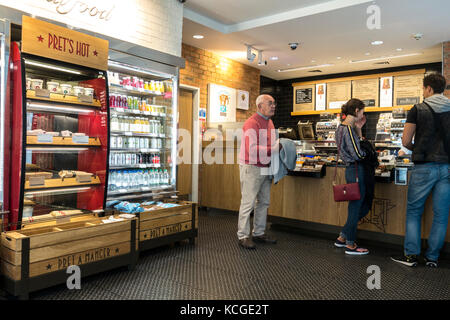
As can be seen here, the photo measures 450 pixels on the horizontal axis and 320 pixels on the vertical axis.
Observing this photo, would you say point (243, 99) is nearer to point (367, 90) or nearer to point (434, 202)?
point (367, 90)

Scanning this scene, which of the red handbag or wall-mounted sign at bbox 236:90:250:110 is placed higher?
wall-mounted sign at bbox 236:90:250:110

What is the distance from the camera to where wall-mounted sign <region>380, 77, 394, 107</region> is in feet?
28.3

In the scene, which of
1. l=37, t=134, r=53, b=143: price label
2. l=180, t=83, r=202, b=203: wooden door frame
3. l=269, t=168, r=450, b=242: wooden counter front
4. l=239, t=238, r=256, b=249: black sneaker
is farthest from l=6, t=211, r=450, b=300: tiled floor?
l=180, t=83, r=202, b=203: wooden door frame

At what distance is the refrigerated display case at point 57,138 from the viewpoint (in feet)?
9.23

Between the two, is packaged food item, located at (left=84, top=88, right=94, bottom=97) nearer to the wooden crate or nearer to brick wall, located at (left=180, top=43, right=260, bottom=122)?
the wooden crate

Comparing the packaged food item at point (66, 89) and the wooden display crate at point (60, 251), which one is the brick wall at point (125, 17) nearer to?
the packaged food item at point (66, 89)

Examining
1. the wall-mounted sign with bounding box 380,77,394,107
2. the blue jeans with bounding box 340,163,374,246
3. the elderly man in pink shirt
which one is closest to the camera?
the blue jeans with bounding box 340,163,374,246

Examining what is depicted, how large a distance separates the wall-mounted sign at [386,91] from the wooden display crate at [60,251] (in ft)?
24.5

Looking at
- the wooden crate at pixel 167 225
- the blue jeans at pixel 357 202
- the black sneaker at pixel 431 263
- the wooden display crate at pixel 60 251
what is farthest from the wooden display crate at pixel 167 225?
the black sneaker at pixel 431 263

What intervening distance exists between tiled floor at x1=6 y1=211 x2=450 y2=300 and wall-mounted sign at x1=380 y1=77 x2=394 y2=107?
5566mm

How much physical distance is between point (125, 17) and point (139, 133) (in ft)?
4.79
